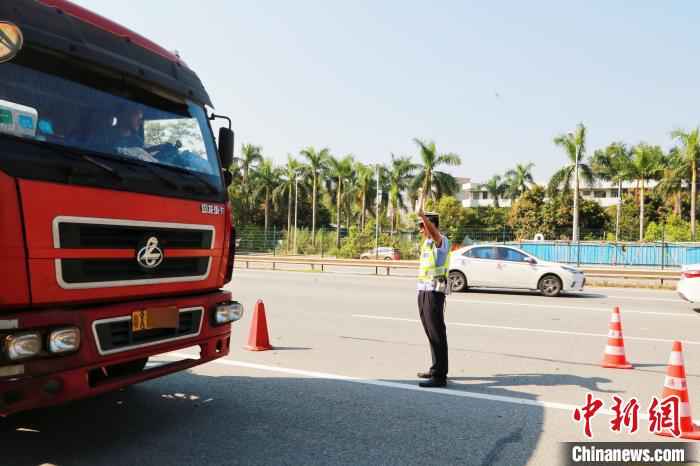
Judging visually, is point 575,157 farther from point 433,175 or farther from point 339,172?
point 339,172

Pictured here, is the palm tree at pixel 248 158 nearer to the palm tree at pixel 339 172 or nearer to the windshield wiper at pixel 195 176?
the palm tree at pixel 339 172

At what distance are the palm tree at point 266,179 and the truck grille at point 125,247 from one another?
188ft

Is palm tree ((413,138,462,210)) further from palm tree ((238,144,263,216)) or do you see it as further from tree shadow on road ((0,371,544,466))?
tree shadow on road ((0,371,544,466))

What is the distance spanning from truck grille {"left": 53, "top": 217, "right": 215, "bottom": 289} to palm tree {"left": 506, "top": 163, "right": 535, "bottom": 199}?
6676cm

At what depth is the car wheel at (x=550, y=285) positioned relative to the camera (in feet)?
50.8

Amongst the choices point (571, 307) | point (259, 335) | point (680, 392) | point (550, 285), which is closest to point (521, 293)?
point (550, 285)

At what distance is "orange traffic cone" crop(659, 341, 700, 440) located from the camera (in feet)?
14.9

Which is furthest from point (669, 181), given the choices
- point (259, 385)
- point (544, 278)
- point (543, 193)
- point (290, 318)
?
point (259, 385)

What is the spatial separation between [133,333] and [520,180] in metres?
70.3

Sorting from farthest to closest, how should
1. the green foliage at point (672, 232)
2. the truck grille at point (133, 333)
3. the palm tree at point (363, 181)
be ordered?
the palm tree at point (363, 181)
the green foliage at point (672, 232)
the truck grille at point (133, 333)

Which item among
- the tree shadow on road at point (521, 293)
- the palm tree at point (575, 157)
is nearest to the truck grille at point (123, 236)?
the tree shadow on road at point (521, 293)

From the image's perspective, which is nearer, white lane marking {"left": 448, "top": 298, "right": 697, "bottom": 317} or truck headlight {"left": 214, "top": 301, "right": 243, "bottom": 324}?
truck headlight {"left": 214, "top": 301, "right": 243, "bottom": 324}

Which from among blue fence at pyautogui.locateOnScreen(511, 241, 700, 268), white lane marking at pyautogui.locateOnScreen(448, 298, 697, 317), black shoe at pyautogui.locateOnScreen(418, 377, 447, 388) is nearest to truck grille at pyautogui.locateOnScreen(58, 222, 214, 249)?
black shoe at pyautogui.locateOnScreen(418, 377, 447, 388)

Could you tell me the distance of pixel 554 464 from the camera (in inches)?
159
